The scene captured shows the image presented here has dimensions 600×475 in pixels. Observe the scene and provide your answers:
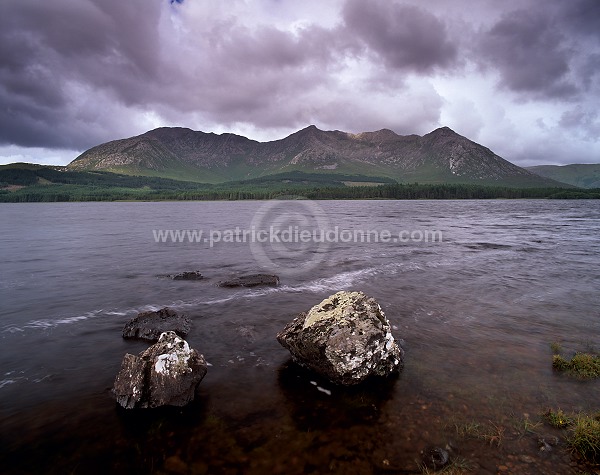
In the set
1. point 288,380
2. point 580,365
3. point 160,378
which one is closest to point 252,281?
point 288,380

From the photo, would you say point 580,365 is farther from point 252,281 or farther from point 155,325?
point 252,281

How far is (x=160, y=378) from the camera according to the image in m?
10.4

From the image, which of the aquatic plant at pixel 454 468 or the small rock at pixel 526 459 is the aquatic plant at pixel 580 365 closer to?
the small rock at pixel 526 459

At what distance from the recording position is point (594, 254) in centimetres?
3506

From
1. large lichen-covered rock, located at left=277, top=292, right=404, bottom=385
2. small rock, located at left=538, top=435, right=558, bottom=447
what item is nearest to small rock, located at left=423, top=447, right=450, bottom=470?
small rock, located at left=538, top=435, right=558, bottom=447

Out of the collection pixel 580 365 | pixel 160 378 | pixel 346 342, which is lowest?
pixel 580 365

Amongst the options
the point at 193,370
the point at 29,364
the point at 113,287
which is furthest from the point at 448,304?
the point at 113,287

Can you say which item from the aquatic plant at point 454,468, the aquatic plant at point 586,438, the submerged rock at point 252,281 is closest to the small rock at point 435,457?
the aquatic plant at point 454,468

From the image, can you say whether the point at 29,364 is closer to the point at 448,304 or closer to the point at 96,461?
the point at 96,461

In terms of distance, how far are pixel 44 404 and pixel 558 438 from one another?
1405cm

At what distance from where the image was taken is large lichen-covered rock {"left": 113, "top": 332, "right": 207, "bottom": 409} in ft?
33.3

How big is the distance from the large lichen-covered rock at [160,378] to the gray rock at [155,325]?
457 centimetres

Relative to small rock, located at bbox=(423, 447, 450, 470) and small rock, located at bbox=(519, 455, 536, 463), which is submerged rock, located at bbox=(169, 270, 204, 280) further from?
small rock, located at bbox=(519, 455, 536, 463)

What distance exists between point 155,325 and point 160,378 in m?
6.07
